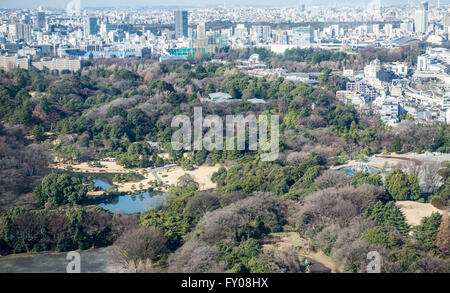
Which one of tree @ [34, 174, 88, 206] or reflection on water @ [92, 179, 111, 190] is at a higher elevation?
tree @ [34, 174, 88, 206]

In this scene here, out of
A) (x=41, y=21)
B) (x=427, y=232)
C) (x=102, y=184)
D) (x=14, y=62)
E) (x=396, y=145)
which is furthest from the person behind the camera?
(x=41, y=21)

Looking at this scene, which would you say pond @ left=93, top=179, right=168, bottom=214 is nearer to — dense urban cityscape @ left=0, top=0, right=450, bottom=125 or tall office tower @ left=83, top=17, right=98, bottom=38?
dense urban cityscape @ left=0, top=0, right=450, bottom=125

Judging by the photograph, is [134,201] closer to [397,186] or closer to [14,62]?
[397,186]

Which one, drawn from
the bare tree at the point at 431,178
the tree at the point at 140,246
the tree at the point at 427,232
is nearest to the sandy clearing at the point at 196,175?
the bare tree at the point at 431,178

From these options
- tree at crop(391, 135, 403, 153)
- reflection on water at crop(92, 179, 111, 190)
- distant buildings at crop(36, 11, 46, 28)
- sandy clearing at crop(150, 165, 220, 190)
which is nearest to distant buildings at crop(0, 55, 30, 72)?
distant buildings at crop(36, 11, 46, 28)

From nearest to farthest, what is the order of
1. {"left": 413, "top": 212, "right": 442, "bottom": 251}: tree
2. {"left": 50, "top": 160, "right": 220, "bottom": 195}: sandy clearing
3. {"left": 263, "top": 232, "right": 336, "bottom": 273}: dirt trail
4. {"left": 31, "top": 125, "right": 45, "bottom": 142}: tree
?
1. {"left": 263, "top": 232, "right": 336, "bottom": 273}: dirt trail
2. {"left": 413, "top": 212, "right": 442, "bottom": 251}: tree
3. {"left": 50, "top": 160, "right": 220, "bottom": 195}: sandy clearing
4. {"left": 31, "top": 125, "right": 45, "bottom": 142}: tree

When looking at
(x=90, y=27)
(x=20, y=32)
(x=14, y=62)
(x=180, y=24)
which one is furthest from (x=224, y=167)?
(x=180, y=24)

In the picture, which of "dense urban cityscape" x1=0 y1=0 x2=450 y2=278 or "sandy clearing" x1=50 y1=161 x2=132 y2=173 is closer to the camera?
"dense urban cityscape" x1=0 y1=0 x2=450 y2=278
